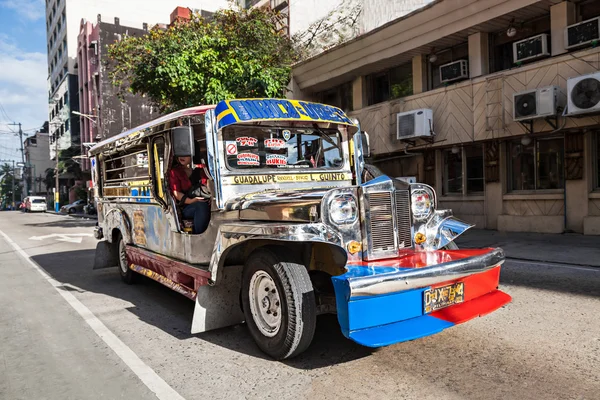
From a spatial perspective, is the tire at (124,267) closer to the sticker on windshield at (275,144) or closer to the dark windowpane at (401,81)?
the sticker on windshield at (275,144)

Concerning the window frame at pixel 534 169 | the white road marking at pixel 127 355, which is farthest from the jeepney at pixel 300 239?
the window frame at pixel 534 169

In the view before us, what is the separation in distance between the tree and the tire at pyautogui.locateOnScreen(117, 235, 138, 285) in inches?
280

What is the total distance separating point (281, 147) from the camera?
482 cm

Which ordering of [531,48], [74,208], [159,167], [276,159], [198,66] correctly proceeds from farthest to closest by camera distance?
[74,208], [198,66], [531,48], [159,167], [276,159]

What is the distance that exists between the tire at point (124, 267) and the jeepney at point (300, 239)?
58.0 inches

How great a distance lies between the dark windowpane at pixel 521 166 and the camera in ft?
43.1

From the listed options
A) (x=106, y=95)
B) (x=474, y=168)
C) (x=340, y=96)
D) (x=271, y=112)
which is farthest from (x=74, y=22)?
(x=271, y=112)

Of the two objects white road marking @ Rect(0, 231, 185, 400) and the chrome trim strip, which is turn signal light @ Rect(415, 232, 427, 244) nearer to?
the chrome trim strip

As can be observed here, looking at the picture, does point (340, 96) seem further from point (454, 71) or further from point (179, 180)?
point (179, 180)

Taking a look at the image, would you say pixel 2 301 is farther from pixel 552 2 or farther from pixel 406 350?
pixel 552 2

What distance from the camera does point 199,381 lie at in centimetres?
344

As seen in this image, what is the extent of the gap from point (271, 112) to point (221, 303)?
6.43ft

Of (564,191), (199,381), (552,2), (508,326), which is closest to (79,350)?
(199,381)

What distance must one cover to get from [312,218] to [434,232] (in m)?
1.39
